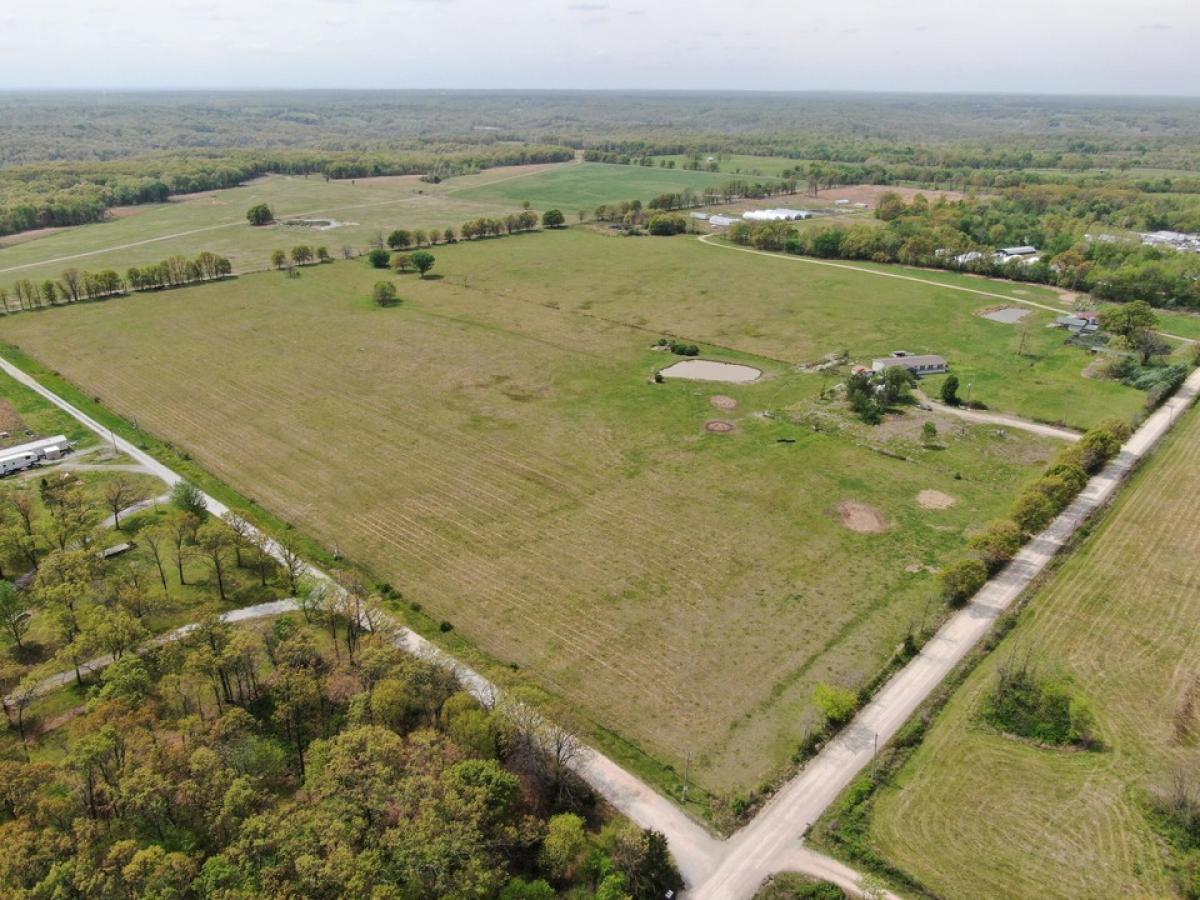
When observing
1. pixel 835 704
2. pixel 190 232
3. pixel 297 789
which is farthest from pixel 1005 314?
pixel 190 232

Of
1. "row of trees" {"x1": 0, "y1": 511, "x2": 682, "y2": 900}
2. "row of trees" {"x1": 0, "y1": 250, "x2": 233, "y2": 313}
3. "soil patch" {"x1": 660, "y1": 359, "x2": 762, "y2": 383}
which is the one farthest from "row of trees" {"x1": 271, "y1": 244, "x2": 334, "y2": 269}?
"row of trees" {"x1": 0, "y1": 511, "x2": 682, "y2": 900}

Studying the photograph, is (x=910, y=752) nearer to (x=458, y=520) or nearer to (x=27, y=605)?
(x=458, y=520)

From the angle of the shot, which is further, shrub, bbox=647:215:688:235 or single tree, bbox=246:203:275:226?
single tree, bbox=246:203:275:226

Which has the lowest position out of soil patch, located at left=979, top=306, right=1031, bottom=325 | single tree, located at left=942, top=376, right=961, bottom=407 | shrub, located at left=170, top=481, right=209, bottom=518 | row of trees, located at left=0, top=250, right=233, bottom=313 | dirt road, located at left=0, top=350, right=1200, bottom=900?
dirt road, located at left=0, top=350, right=1200, bottom=900

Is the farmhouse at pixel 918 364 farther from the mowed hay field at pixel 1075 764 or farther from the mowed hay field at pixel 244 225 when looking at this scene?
the mowed hay field at pixel 244 225

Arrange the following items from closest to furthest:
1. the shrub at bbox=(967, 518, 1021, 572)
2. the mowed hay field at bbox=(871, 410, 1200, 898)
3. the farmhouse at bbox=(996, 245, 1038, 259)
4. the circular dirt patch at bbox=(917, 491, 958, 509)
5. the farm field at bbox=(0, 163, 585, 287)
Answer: the mowed hay field at bbox=(871, 410, 1200, 898)
the shrub at bbox=(967, 518, 1021, 572)
the circular dirt patch at bbox=(917, 491, 958, 509)
the farmhouse at bbox=(996, 245, 1038, 259)
the farm field at bbox=(0, 163, 585, 287)

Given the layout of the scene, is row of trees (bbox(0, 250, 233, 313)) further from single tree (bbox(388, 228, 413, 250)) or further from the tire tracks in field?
single tree (bbox(388, 228, 413, 250))

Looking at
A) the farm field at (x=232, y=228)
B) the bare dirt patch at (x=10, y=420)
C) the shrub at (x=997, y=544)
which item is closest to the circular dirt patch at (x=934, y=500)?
the shrub at (x=997, y=544)

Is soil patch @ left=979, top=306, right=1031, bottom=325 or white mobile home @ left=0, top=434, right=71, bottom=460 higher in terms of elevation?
soil patch @ left=979, top=306, right=1031, bottom=325
